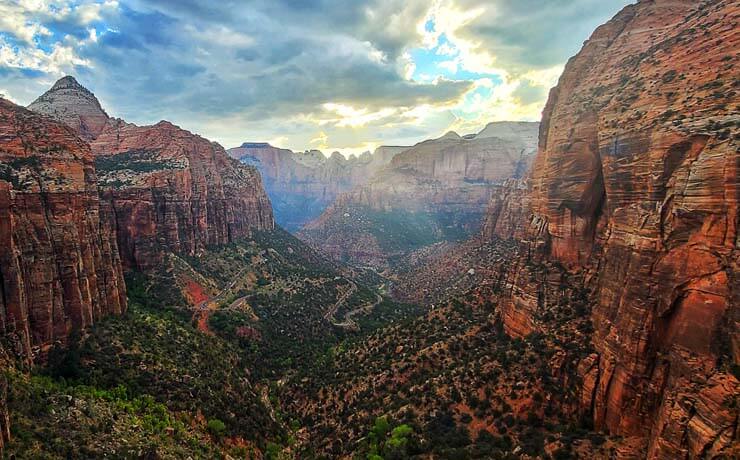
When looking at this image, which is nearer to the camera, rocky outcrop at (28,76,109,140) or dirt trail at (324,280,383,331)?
dirt trail at (324,280,383,331)

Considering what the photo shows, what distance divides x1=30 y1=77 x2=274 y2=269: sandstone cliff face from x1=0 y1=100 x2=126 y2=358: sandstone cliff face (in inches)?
742

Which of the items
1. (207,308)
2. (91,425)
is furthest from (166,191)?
(91,425)

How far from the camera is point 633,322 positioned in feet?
92.0

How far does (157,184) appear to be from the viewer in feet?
271

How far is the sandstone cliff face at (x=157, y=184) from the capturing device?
7425cm

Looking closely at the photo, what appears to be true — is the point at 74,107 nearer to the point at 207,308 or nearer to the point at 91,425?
the point at 207,308

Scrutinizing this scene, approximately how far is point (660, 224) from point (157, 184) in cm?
8222

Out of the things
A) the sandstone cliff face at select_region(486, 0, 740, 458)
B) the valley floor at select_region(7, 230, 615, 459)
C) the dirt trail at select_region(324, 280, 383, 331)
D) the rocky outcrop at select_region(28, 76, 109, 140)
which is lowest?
the dirt trail at select_region(324, 280, 383, 331)

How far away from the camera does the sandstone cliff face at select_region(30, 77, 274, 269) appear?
74.2 metres

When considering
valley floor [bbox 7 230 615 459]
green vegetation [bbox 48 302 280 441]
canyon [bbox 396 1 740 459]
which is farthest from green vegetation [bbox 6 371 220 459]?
canyon [bbox 396 1 740 459]

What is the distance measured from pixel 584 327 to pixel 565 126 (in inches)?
828

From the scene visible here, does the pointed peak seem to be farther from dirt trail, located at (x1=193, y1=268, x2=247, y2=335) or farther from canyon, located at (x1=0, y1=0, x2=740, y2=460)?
dirt trail, located at (x1=193, y1=268, x2=247, y2=335)

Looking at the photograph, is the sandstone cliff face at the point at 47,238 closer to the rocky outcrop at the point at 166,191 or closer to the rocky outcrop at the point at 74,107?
the rocky outcrop at the point at 166,191

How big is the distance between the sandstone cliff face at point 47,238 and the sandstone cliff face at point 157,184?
18855 millimetres
